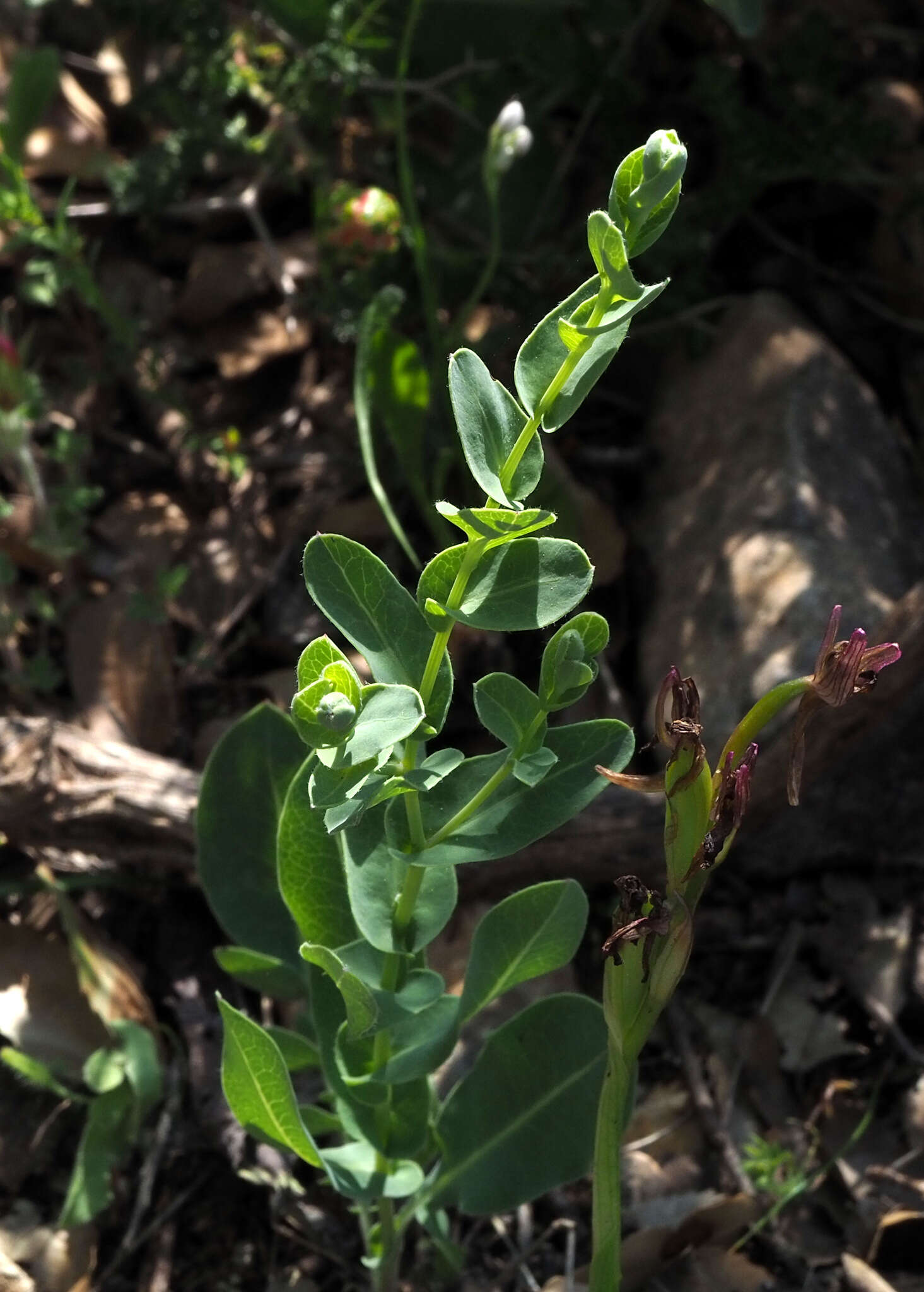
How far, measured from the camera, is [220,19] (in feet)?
8.37

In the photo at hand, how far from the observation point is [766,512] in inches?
98.1

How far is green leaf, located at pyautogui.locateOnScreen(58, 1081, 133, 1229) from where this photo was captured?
1.71 metres

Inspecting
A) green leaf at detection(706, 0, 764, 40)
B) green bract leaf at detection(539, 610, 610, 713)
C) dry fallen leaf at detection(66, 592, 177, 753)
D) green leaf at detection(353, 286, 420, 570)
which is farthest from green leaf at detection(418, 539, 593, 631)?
green leaf at detection(706, 0, 764, 40)

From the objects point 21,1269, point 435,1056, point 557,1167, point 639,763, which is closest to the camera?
point 435,1056

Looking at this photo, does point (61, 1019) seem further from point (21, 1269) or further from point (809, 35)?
point (809, 35)

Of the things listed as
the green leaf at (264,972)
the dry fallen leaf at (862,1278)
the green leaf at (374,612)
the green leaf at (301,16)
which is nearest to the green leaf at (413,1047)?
the green leaf at (264,972)

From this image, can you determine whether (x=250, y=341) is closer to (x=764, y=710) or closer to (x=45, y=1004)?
(x=45, y=1004)

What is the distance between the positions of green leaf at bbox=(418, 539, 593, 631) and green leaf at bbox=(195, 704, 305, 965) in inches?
24.0

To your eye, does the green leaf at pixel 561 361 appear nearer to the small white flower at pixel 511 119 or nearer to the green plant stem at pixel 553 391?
the green plant stem at pixel 553 391

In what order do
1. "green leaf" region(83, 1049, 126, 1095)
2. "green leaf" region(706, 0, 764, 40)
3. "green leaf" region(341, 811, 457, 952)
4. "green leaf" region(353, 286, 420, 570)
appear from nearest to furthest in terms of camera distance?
"green leaf" region(341, 811, 457, 952)
"green leaf" region(83, 1049, 126, 1095)
"green leaf" region(353, 286, 420, 570)
"green leaf" region(706, 0, 764, 40)

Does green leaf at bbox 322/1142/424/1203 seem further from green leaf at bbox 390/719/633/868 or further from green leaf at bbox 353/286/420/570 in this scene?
green leaf at bbox 353/286/420/570

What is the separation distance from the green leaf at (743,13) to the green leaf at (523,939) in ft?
5.25

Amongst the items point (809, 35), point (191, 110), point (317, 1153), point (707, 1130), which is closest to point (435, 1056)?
point (317, 1153)

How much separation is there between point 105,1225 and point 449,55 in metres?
2.41
